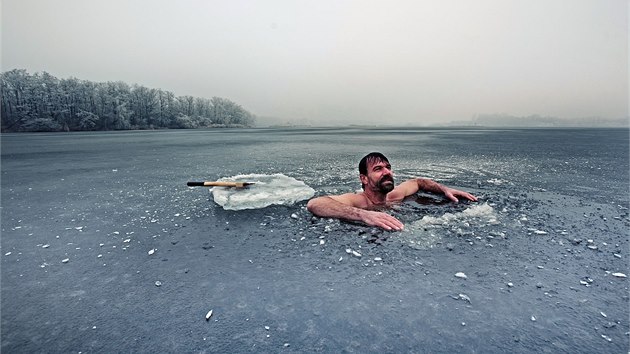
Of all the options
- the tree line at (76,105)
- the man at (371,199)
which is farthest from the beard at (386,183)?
the tree line at (76,105)

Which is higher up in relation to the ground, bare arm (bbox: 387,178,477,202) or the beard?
the beard

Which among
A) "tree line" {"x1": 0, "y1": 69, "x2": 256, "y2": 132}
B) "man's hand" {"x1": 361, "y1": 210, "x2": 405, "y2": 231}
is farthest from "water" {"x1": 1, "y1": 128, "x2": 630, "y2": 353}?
"tree line" {"x1": 0, "y1": 69, "x2": 256, "y2": 132}

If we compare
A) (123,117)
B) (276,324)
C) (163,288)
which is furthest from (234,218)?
(123,117)

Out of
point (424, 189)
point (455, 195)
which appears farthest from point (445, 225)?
point (424, 189)

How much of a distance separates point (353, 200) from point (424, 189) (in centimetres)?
251

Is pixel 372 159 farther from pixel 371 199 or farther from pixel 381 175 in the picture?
pixel 371 199

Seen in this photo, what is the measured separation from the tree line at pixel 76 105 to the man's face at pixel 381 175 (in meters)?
81.3

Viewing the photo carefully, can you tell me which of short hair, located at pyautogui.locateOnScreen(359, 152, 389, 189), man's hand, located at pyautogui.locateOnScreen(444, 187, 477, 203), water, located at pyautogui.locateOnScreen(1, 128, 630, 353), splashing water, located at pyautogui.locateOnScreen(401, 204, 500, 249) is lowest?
water, located at pyautogui.locateOnScreen(1, 128, 630, 353)

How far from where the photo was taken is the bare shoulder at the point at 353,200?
19.1ft

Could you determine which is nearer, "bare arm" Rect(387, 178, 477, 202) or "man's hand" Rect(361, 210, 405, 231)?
"man's hand" Rect(361, 210, 405, 231)

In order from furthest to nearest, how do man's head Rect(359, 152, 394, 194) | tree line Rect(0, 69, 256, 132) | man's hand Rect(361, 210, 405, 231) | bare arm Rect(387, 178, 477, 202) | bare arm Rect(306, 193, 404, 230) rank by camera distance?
tree line Rect(0, 69, 256, 132) → bare arm Rect(387, 178, 477, 202) → man's head Rect(359, 152, 394, 194) → bare arm Rect(306, 193, 404, 230) → man's hand Rect(361, 210, 405, 231)

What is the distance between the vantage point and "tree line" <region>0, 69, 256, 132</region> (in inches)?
2481

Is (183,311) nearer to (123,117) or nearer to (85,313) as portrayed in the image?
(85,313)

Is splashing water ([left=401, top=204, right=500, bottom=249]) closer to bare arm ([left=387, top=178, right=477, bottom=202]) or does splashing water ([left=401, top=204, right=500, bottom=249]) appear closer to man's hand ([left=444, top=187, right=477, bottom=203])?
man's hand ([left=444, top=187, right=477, bottom=203])
